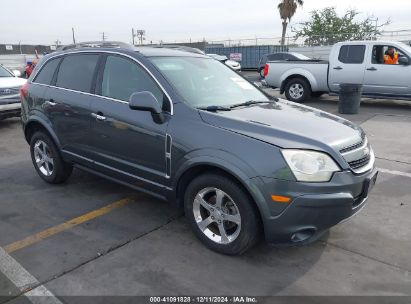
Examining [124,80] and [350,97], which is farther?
[350,97]

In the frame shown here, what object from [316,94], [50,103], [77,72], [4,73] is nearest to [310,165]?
[77,72]

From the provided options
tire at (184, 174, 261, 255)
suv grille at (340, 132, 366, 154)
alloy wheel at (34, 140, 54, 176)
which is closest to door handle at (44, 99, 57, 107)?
alloy wheel at (34, 140, 54, 176)

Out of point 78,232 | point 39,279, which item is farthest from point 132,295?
point 78,232

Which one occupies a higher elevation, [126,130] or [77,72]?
[77,72]

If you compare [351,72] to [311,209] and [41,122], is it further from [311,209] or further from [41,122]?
[311,209]

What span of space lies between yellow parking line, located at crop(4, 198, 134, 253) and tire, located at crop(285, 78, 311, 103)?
8.67m

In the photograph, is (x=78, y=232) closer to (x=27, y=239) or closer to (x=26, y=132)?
(x=27, y=239)

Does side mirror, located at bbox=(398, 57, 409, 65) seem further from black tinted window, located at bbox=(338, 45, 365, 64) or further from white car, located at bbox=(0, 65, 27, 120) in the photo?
white car, located at bbox=(0, 65, 27, 120)

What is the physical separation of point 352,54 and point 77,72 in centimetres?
897

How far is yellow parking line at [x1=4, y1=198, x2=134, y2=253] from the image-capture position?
3.66 m

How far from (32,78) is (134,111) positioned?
91.4 inches

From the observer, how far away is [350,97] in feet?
33.0

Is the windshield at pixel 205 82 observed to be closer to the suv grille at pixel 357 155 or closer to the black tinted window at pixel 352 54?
the suv grille at pixel 357 155

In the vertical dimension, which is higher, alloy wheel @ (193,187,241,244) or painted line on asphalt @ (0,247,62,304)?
alloy wheel @ (193,187,241,244)
